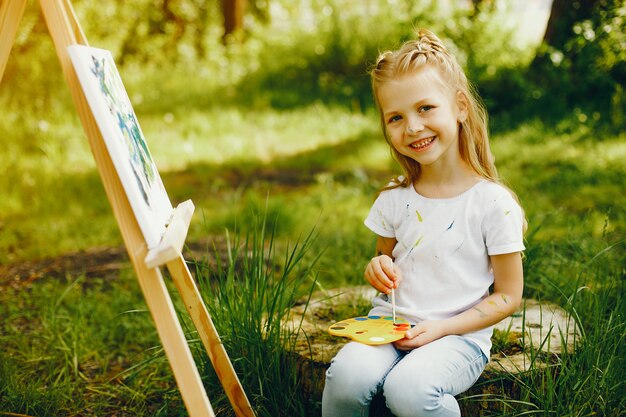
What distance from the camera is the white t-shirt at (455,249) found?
2018 mm

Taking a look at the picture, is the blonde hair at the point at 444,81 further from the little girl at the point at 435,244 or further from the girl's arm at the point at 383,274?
the girl's arm at the point at 383,274

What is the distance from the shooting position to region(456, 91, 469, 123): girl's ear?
214 cm

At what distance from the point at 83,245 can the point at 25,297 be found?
85 centimetres

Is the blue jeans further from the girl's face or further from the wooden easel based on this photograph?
the girl's face

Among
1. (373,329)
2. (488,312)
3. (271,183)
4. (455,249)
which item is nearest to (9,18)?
(373,329)

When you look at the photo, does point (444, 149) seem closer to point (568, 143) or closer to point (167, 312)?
point (167, 312)

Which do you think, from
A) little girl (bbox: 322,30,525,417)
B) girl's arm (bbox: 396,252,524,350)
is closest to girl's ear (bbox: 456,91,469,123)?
little girl (bbox: 322,30,525,417)

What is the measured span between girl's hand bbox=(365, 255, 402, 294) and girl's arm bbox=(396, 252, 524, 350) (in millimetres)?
158

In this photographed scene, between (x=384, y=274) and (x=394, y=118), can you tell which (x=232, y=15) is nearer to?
(x=394, y=118)

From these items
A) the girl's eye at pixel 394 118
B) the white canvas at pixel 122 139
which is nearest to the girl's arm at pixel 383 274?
the girl's eye at pixel 394 118

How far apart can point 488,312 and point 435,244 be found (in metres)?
0.25

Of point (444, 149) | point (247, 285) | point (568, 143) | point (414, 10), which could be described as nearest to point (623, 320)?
point (444, 149)

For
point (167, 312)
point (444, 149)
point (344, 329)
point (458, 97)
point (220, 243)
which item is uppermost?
point (458, 97)

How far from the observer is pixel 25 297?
3.21m
